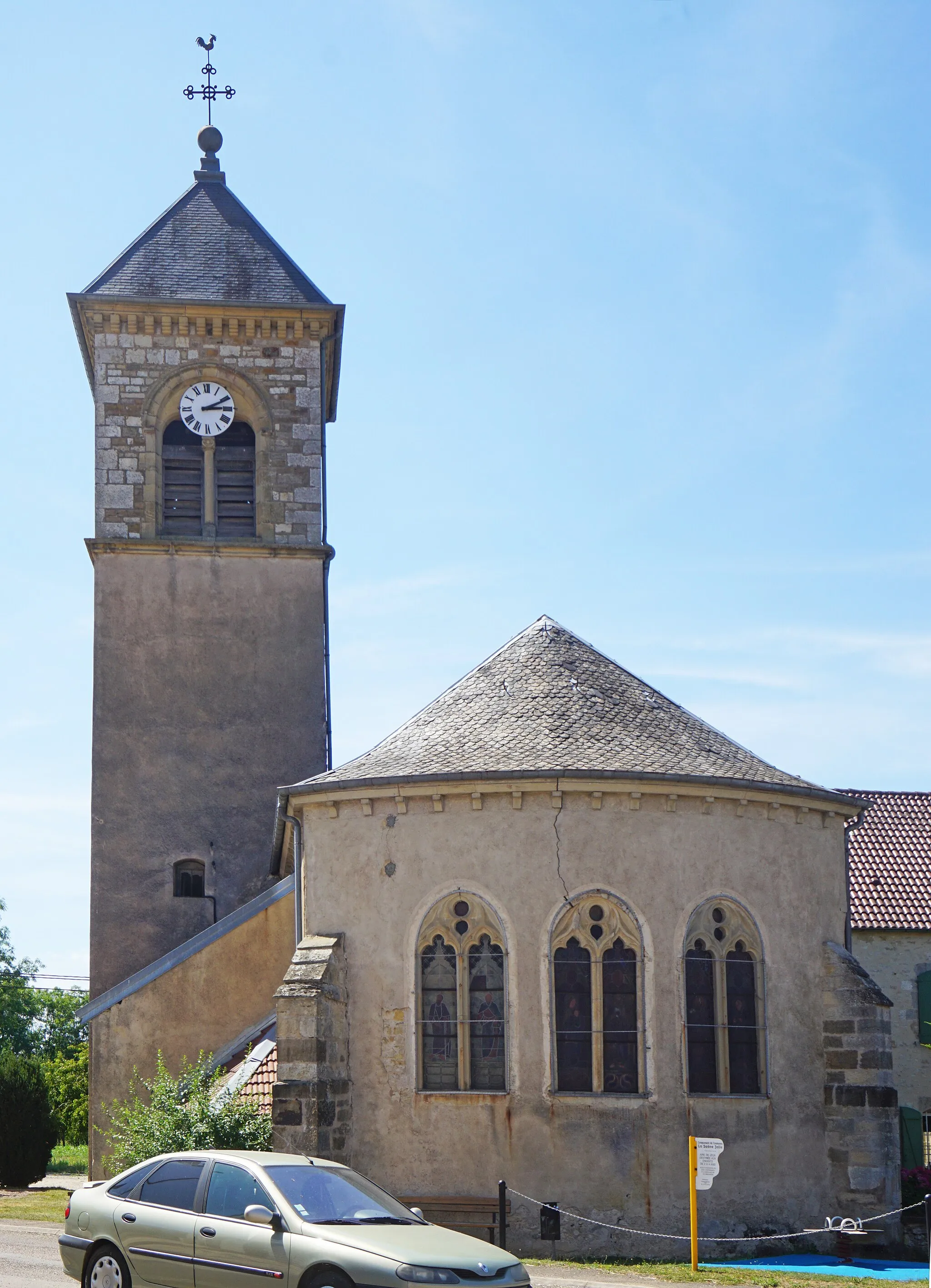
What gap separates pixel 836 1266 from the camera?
1593 cm

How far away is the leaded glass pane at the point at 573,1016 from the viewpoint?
16.9 meters

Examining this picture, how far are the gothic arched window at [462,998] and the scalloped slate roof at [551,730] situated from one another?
1.61 meters

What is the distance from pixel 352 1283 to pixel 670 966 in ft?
26.2

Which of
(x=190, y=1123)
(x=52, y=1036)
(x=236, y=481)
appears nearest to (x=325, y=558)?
(x=236, y=481)

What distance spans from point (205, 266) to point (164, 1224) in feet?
67.9

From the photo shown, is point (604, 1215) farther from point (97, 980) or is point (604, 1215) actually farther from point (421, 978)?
point (97, 980)

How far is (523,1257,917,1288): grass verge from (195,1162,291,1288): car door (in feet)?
16.5

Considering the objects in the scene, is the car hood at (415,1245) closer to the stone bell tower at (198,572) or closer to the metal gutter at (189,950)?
the metal gutter at (189,950)

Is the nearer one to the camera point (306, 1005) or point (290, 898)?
point (306, 1005)

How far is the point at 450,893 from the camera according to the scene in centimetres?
1741

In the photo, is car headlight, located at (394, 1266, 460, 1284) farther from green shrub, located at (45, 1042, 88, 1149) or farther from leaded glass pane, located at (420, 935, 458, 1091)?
green shrub, located at (45, 1042, 88, 1149)

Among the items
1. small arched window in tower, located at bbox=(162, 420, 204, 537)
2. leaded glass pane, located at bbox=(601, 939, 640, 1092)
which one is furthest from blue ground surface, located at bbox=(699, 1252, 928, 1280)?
small arched window in tower, located at bbox=(162, 420, 204, 537)

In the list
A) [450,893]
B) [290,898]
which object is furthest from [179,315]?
[450,893]

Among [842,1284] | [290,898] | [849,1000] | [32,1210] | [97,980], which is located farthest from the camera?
[97,980]
